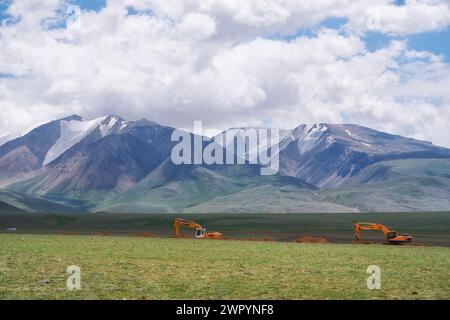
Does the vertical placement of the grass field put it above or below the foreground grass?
above

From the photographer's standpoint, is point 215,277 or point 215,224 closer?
point 215,277

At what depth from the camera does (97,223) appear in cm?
14900

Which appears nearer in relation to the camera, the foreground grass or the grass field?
the foreground grass

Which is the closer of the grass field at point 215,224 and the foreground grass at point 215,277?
the foreground grass at point 215,277

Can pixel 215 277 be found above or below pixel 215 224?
below

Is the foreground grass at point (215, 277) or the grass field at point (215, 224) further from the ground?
the grass field at point (215, 224)
